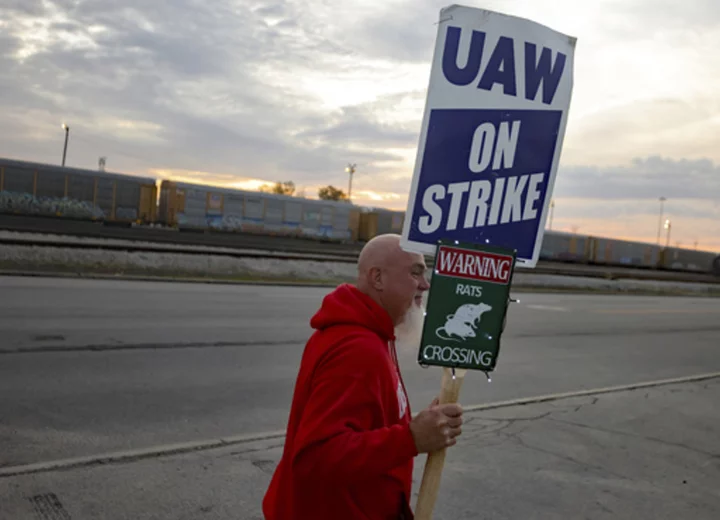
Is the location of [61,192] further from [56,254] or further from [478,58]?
[478,58]

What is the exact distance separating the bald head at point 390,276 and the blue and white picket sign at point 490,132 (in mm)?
63

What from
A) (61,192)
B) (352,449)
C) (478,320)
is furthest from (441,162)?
(61,192)

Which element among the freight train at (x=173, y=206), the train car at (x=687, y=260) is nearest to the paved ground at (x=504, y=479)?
the freight train at (x=173, y=206)

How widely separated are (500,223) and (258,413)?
5.02 m

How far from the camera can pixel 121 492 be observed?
15.2 feet

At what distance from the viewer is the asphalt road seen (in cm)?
630

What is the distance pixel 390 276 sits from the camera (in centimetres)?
240

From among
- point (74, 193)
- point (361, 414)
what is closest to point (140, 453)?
point (361, 414)

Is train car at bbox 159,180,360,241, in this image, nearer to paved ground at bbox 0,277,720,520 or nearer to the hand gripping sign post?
paved ground at bbox 0,277,720,520

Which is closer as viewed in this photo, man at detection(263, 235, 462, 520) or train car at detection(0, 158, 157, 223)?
man at detection(263, 235, 462, 520)

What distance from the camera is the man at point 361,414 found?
6.81 ft

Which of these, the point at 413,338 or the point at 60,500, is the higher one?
the point at 413,338

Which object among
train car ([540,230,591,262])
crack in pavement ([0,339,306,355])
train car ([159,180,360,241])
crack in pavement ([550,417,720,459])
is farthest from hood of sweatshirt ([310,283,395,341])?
train car ([540,230,591,262])

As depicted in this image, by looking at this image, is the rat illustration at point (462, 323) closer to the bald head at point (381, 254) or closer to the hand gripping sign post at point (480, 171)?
the hand gripping sign post at point (480, 171)
